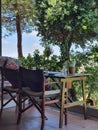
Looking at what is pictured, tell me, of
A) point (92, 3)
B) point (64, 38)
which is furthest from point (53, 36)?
point (92, 3)

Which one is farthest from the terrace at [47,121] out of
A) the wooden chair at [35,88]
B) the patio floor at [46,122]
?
the wooden chair at [35,88]

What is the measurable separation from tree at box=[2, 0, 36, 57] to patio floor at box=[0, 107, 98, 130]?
223 centimetres

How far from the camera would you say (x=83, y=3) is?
4.77 m

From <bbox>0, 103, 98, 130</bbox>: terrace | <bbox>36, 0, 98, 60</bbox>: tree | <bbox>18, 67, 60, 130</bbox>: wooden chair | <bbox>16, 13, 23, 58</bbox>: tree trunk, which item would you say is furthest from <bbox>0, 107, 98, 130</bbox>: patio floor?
<bbox>16, 13, 23, 58</bbox>: tree trunk

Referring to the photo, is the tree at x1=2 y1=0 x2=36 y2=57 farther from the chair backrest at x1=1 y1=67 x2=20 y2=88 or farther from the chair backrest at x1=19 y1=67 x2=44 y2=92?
the chair backrest at x1=19 y1=67 x2=44 y2=92

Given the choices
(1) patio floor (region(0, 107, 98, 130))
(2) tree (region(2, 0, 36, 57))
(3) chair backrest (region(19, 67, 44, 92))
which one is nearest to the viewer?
(3) chair backrest (region(19, 67, 44, 92))

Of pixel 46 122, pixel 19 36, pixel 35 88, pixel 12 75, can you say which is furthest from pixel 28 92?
pixel 19 36

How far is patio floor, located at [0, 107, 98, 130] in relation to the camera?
3.19m

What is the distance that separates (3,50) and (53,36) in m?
1.20

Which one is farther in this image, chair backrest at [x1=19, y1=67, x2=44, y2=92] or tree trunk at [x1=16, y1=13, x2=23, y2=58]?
tree trunk at [x1=16, y1=13, x2=23, y2=58]

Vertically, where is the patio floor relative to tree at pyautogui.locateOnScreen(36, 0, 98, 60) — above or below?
below

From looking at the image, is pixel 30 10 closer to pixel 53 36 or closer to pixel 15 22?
pixel 15 22

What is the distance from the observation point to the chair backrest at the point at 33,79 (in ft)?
9.76

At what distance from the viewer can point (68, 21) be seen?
190 inches
